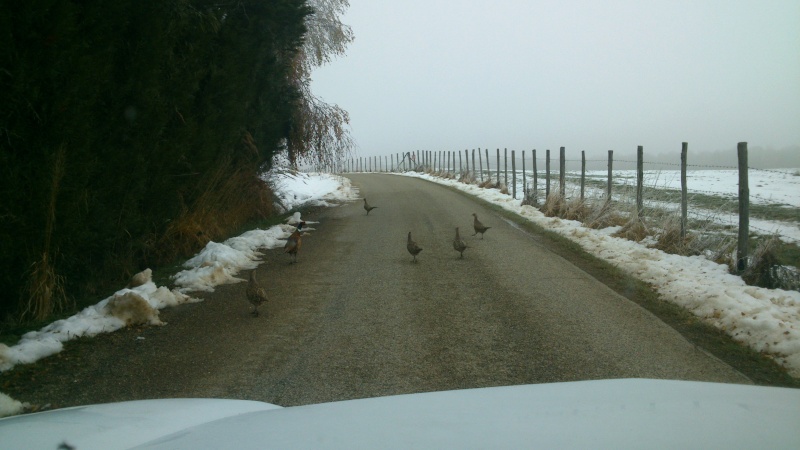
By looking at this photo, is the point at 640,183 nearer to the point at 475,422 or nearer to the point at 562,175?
the point at 562,175

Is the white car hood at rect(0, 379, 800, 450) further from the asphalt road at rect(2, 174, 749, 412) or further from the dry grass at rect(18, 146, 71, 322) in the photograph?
the dry grass at rect(18, 146, 71, 322)

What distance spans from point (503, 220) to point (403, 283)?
8.38m

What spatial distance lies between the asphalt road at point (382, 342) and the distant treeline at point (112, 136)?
57.5 inches

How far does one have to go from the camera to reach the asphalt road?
15.8ft

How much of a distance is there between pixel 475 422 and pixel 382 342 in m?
3.63

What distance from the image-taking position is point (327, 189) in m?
30.4

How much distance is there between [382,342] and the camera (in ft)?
19.5

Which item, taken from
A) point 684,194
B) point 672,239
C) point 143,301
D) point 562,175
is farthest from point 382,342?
point 562,175

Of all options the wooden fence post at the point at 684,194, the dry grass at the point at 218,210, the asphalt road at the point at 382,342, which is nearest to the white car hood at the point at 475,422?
the asphalt road at the point at 382,342

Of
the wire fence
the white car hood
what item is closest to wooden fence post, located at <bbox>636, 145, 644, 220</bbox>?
the wire fence

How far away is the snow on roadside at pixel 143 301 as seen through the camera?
5.49 metres

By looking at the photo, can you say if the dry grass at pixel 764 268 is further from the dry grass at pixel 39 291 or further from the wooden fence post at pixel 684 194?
the dry grass at pixel 39 291

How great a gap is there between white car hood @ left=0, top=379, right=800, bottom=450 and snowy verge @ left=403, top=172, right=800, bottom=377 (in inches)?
130

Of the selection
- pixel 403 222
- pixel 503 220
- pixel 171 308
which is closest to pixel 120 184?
pixel 171 308
